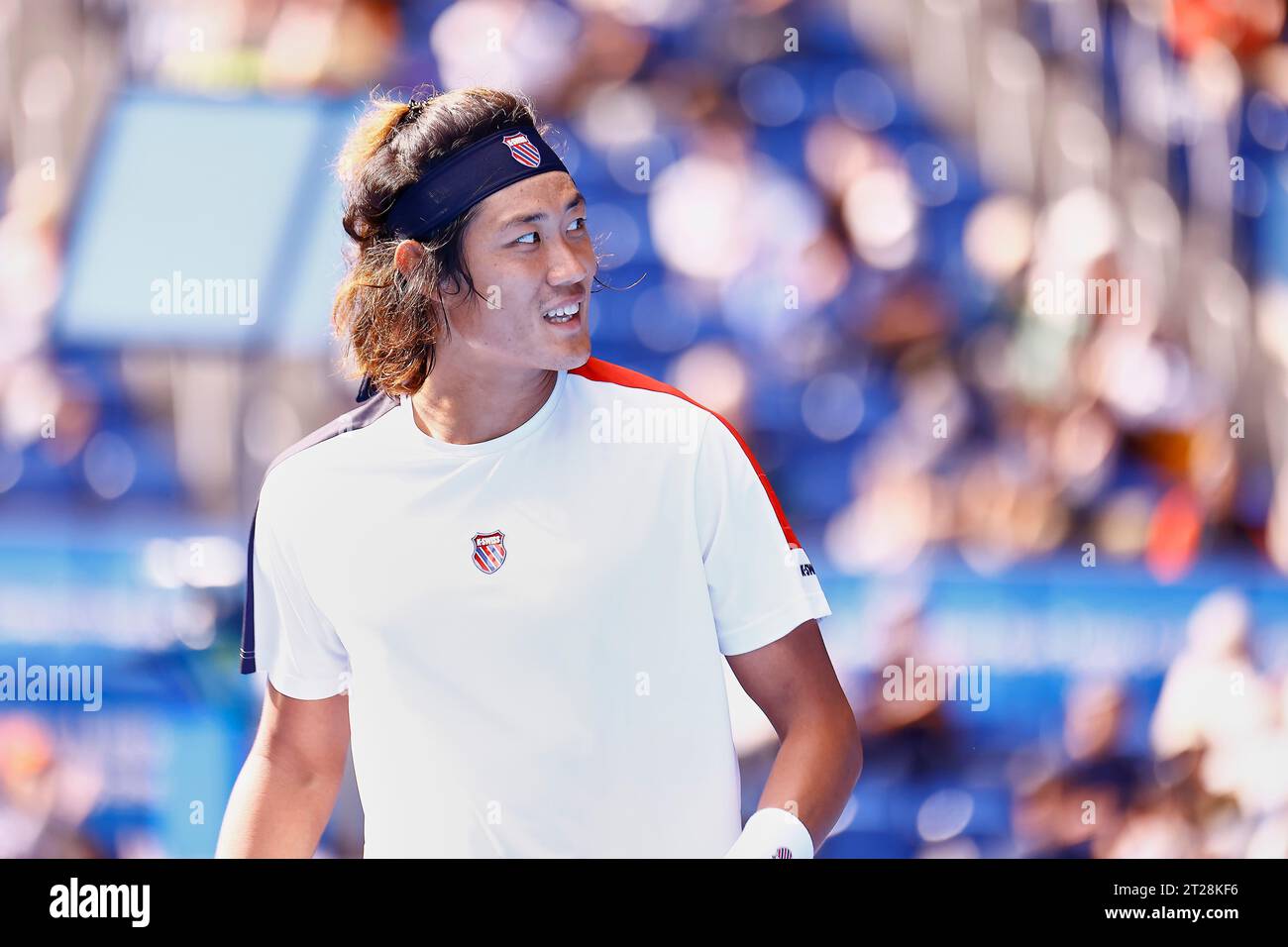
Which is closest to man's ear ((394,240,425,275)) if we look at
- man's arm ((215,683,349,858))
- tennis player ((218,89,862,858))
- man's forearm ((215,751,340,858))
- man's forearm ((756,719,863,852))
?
tennis player ((218,89,862,858))

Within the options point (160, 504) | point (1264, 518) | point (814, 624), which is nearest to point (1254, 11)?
point (1264, 518)

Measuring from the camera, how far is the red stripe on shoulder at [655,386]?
6.69 feet

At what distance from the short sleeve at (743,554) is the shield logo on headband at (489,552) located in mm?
327

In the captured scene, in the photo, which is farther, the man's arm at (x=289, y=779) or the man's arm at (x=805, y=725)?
the man's arm at (x=289, y=779)

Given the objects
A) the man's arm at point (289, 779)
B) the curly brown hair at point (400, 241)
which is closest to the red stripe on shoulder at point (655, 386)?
the curly brown hair at point (400, 241)

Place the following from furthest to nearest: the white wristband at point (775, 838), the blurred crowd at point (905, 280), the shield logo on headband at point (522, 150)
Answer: the blurred crowd at point (905, 280)
the shield logo on headband at point (522, 150)
the white wristband at point (775, 838)

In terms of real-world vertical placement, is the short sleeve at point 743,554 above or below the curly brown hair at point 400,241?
below

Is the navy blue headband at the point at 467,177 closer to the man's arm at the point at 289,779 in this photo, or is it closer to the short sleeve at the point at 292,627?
the short sleeve at the point at 292,627

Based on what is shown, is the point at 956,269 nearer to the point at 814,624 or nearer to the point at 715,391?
the point at 715,391

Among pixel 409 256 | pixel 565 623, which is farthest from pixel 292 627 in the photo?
pixel 409 256

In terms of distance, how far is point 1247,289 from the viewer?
2.59m

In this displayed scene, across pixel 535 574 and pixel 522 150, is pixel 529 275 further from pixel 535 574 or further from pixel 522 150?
pixel 535 574

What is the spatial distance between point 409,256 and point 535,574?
0.57 metres

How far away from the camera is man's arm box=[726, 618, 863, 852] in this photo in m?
1.96
